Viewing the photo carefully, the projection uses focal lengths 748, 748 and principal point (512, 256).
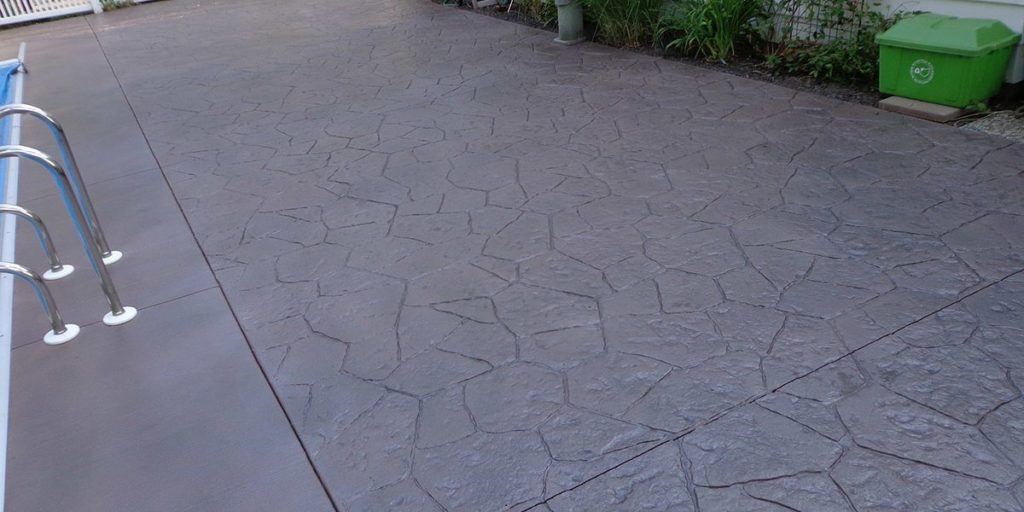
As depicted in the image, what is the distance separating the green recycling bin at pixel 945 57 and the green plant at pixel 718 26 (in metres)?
1.56

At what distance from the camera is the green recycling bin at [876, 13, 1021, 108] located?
5.04 m

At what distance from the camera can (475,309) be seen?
3.70m

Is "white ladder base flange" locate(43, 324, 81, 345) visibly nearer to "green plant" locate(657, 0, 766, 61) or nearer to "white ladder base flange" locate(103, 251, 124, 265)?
"white ladder base flange" locate(103, 251, 124, 265)

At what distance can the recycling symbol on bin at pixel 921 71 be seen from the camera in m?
5.26

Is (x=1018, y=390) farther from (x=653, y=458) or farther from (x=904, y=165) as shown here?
(x=904, y=165)

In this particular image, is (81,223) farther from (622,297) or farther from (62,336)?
(622,297)

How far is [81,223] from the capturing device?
3703mm

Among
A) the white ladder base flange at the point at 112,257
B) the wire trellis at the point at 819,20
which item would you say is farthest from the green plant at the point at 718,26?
the white ladder base flange at the point at 112,257

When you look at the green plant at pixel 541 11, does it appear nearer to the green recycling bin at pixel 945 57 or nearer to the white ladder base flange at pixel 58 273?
the green recycling bin at pixel 945 57

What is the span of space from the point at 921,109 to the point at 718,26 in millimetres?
2151

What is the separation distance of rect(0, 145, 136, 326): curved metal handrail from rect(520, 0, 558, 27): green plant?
640cm

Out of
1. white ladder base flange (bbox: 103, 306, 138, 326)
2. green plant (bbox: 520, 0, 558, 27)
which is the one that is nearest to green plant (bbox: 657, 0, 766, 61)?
green plant (bbox: 520, 0, 558, 27)

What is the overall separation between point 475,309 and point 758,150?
8.22 ft

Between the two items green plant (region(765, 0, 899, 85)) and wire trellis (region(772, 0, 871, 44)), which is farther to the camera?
wire trellis (region(772, 0, 871, 44))
